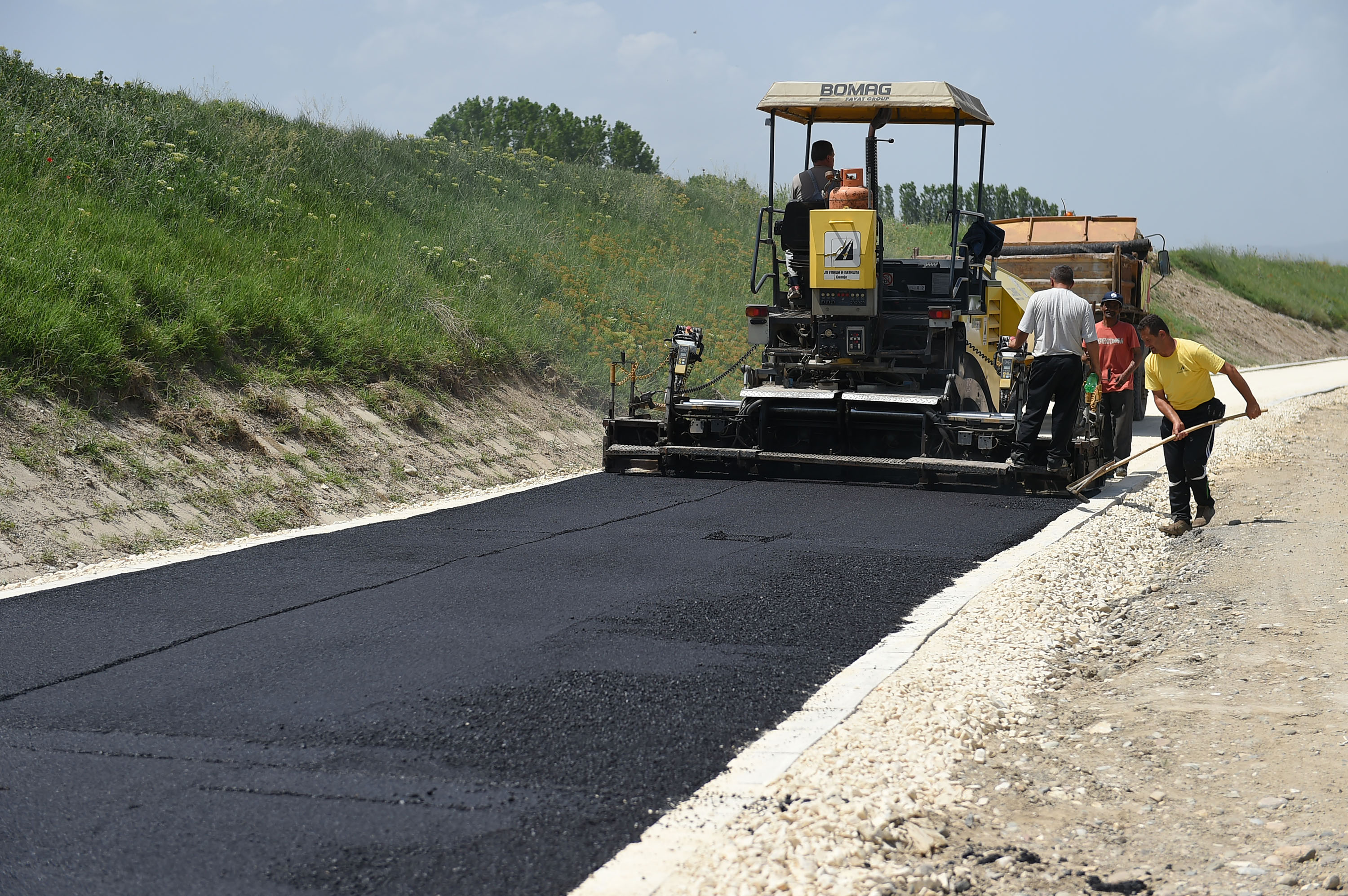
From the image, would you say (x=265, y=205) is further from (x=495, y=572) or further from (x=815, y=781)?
(x=815, y=781)

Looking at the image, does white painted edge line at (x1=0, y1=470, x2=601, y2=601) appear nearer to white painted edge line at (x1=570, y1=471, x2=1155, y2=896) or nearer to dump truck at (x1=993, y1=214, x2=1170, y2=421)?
white painted edge line at (x1=570, y1=471, x2=1155, y2=896)

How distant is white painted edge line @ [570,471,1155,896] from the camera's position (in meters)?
3.19

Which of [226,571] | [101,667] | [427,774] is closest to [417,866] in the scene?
[427,774]

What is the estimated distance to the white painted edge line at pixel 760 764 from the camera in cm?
319

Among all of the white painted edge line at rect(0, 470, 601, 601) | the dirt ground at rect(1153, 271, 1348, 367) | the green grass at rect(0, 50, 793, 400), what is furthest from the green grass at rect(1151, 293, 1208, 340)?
the white painted edge line at rect(0, 470, 601, 601)

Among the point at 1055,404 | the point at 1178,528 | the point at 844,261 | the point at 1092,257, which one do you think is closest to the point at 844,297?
the point at 844,261

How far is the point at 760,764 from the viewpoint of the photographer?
3.96 metres

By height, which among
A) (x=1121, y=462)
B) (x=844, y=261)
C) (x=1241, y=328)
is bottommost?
(x=1121, y=462)

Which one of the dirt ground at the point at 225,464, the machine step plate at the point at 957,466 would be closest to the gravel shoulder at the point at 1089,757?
the machine step plate at the point at 957,466

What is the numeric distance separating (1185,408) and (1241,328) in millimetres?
35415

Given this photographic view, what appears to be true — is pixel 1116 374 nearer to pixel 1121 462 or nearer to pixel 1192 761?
pixel 1121 462

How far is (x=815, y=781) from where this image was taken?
3.77 meters

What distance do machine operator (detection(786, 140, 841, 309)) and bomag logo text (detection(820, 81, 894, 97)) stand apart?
435 mm

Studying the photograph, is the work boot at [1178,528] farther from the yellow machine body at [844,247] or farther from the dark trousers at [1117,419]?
the yellow machine body at [844,247]
